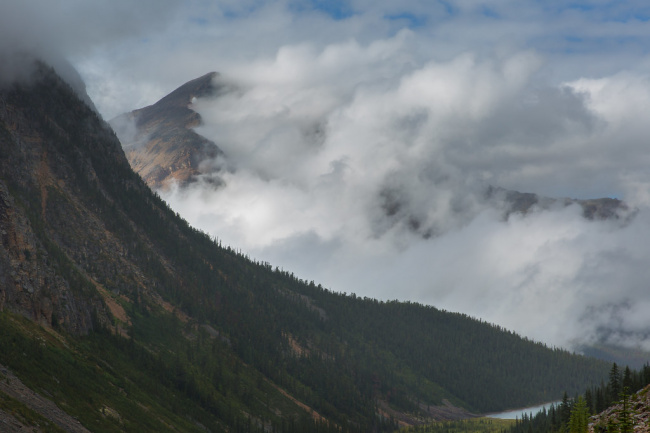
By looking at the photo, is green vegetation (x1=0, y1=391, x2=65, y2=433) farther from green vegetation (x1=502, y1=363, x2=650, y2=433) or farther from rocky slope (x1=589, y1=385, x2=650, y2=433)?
rocky slope (x1=589, y1=385, x2=650, y2=433)

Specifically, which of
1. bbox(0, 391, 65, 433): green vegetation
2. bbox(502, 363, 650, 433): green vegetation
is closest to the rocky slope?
bbox(502, 363, 650, 433): green vegetation

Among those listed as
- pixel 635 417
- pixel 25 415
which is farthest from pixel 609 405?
pixel 25 415

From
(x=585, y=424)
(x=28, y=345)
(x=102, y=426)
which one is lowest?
(x=102, y=426)

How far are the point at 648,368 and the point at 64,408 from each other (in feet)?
513

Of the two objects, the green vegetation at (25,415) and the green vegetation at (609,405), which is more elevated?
the green vegetation at (609,405)

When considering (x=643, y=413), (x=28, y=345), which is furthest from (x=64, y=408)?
(x=643, y=413)

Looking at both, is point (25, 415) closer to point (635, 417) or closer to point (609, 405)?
point (635, 417)

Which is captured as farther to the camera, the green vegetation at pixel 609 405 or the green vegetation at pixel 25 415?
the green vegetation at pixel 25 415

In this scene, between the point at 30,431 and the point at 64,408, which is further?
the point at 64,408

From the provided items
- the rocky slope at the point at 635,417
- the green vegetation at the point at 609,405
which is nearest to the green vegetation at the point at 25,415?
the green vegetation at the point at 609,405

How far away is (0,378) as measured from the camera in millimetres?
149750

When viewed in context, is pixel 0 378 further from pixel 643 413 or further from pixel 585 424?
pixel 643 413

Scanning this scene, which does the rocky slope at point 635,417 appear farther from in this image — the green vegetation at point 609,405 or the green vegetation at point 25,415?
the green vegetation at point 25,415

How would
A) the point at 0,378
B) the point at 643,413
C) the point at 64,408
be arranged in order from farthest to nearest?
1. the point at 64,408
2. the point at 0,378
3. the point at 643,413
